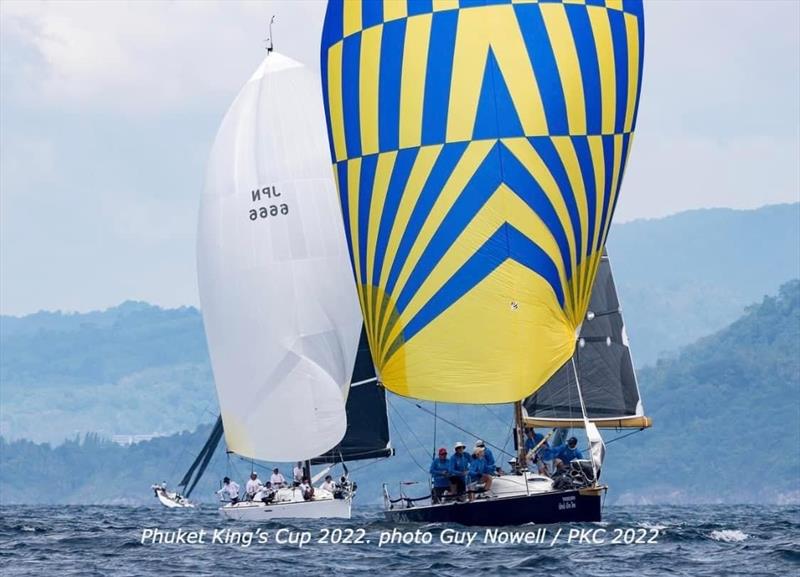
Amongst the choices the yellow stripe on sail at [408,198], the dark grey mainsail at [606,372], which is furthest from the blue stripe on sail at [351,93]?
the dark grey mainsail at [606,372]

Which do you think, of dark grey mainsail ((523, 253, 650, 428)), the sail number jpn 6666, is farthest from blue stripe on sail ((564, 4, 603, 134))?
the sail number jpn 6666

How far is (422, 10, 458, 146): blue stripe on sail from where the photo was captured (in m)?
30.5

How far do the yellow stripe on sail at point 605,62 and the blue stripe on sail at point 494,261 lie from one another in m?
2.75

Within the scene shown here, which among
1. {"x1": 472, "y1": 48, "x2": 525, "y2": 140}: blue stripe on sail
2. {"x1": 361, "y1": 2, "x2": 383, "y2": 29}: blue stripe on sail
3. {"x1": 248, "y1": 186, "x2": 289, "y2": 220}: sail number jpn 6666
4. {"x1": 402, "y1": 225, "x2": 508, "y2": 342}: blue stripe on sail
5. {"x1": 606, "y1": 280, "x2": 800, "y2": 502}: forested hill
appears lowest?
{"x1": 606, "y1": 280, "x2": 800, "y2": 502}: forested hill

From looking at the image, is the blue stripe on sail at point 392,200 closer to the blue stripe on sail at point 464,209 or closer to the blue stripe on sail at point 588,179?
the blue stripe on sail at point 464,209

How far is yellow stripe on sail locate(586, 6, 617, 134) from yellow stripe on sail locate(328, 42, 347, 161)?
488 centimetres

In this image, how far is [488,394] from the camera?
31016mm

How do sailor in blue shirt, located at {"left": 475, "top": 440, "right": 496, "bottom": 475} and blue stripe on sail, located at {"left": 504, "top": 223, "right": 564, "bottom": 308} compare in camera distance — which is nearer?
blue stripe on sail, located at {"left": 504, "top": 223, "right": 564, "bottom": 308}

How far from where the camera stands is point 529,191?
3052cm

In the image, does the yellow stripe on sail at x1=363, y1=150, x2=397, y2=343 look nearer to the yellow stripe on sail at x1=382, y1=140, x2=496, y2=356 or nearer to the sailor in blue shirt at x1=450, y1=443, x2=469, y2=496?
the yellow stripe on sail at x1=382, y1=140, x2=496, y2=356

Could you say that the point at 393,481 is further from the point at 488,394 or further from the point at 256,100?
the point at 488,394

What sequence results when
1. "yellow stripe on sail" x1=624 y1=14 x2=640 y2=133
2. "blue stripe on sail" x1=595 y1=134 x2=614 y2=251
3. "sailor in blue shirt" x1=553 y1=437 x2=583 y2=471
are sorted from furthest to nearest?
"sailor in blue shirt" x1=553 y1=437 x2=583 y2=471
"yellow stripe on sail" x1=624 y1=14 x2=640 y2=133
"blue stripe on sail" x1=595 y1=134 x2=614 y2=251

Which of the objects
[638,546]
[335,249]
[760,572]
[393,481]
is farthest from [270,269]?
[393,481]

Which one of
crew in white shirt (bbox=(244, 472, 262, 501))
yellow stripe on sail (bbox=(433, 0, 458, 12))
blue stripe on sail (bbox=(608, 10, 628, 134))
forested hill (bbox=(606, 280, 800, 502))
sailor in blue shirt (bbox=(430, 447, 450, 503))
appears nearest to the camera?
yellow stripe on sail (bbox=(433, 0, 458, 12))
